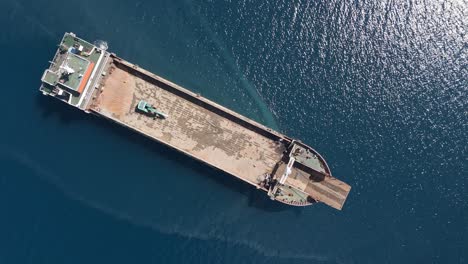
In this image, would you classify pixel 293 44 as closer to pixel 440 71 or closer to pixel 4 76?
pixel 440 71

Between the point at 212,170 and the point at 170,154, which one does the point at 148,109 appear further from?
the point at 212,170

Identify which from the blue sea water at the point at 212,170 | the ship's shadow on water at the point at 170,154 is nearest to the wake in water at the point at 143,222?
the blue sea water at the point at 212,170

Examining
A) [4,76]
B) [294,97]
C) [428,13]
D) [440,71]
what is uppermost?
[428,13]

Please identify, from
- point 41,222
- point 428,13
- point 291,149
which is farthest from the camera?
point 428,13

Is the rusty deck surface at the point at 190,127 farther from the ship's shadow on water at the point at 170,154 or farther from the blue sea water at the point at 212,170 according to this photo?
the blue sea water at the point at 212,170

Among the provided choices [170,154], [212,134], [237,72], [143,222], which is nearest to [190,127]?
[212,134]

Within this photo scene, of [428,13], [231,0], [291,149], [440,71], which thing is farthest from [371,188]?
[231,0]
